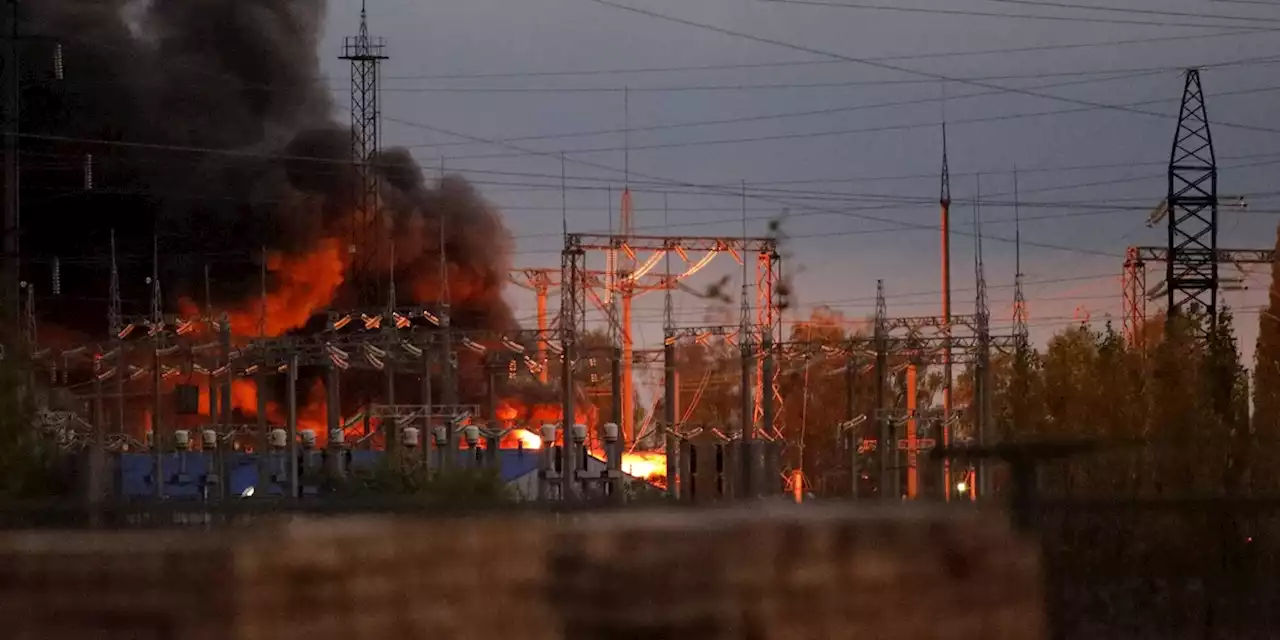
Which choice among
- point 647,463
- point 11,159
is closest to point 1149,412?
point 11,159

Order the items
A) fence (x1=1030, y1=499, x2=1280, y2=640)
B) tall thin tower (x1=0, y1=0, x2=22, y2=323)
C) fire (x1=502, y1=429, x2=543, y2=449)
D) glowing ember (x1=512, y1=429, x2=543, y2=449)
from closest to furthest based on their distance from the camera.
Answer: fence (x1=1030, y1=499, x2=1280, y2=640)
tall thin tower (x1=0, y1=0, x2=22, y2=323)
fire (x1=502, y1=429, x2=543, y2=449)
glowing ember (x1=512, y1=429, x2=543, y2=449)

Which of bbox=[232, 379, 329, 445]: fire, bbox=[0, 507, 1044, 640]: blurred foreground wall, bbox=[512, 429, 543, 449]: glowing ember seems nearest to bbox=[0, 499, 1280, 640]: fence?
bbox=[0, 507, 1044, 640]: blurred foreground wall

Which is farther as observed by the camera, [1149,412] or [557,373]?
[557,373]

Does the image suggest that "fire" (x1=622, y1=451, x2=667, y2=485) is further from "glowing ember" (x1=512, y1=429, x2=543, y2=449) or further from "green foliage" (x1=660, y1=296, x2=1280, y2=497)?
"green foliage" (x1=660, y1=296, x2=1280, y2=497)

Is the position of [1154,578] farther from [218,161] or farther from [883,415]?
[218,161]

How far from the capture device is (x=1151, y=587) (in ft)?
31.1

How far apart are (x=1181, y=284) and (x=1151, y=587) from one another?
21.0 metres

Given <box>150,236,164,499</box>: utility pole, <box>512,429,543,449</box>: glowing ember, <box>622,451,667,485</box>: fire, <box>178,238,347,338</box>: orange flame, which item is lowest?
<box>622,451,667,485</box>: fire

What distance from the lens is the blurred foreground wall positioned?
7.42 m

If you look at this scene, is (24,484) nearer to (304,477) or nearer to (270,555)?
(304,477)

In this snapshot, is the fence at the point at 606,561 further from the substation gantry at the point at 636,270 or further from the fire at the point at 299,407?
the fire at the point at 299,407

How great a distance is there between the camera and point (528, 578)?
7.62 m

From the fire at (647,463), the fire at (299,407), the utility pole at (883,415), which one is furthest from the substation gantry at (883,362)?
the fire at (299,407)

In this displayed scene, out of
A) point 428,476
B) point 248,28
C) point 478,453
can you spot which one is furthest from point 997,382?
point 248,28
